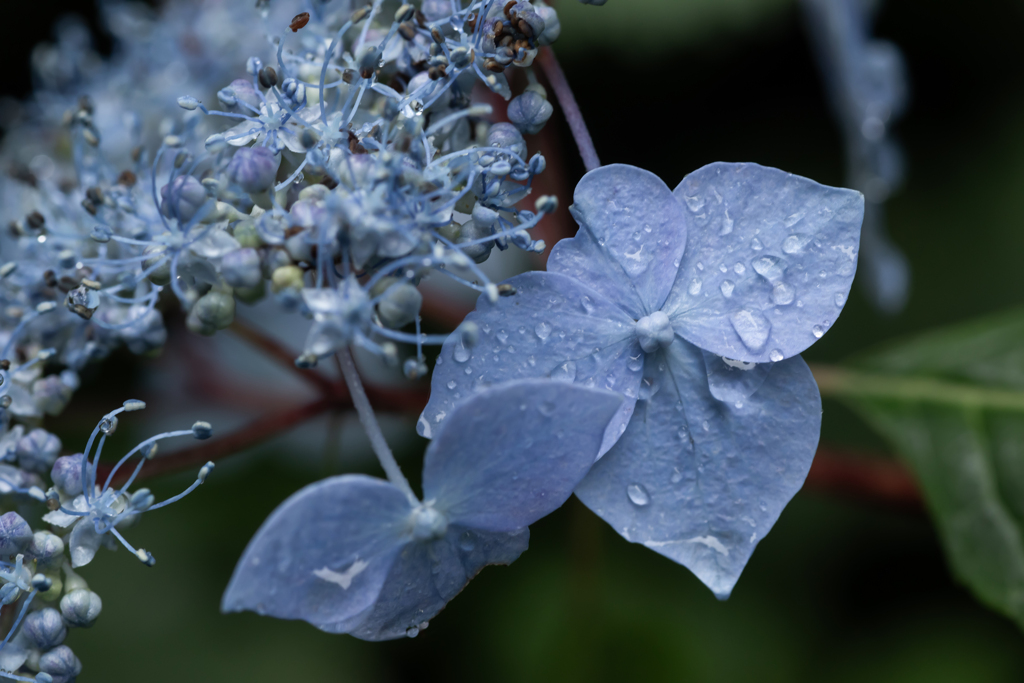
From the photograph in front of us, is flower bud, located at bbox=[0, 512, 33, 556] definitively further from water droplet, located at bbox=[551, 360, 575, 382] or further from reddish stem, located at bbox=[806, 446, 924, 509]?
reddish stem, located at bbox=[806, 446, 924, 509]

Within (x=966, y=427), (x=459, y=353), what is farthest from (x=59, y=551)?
(x=966, y=427)

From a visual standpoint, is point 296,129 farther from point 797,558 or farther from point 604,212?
point 797,558

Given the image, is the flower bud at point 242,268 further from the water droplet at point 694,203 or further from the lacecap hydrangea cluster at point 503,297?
the water droplet at point 694,203

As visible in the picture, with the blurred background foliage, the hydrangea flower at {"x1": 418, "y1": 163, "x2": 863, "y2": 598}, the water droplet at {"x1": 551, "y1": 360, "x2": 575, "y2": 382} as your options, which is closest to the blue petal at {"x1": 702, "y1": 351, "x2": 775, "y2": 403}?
the hydrangea flower at {"x1": 418, "y1": 163, "x2": 863, "y2": 598}

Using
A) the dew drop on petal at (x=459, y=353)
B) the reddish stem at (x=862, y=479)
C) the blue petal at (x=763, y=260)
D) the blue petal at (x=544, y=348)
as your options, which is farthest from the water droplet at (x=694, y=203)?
the reddish stem at (x=862, y=479)

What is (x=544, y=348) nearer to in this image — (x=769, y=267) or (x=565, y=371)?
(x=565, y=371)

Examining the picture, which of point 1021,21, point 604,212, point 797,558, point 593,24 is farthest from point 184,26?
point 1021,21
